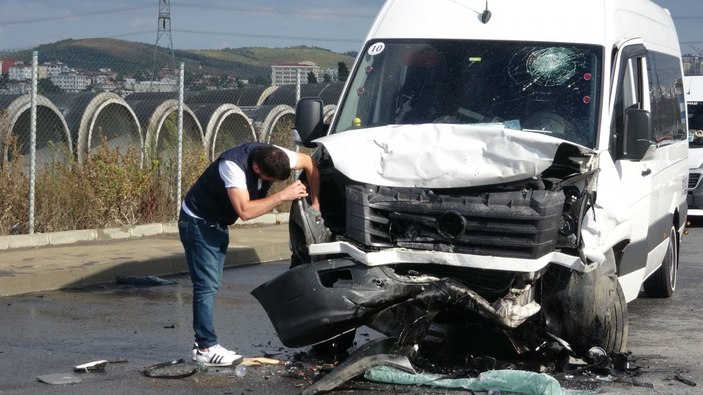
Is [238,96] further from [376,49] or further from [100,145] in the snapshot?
[376,49]

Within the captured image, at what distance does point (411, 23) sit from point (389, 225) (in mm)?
2231

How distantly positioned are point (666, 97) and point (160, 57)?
3610 centimetres

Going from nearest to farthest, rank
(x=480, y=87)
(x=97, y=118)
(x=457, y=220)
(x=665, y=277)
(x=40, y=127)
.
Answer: (x=457, y=220) → (x=480, y=87) → (x=665, y=277) → (x=40, y=127) → (x=97, y=118)

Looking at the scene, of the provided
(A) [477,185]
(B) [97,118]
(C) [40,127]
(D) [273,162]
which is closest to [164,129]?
(B) [97,118]

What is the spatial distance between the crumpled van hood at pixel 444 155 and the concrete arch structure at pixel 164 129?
32.6ft

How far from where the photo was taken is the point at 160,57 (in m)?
45.8

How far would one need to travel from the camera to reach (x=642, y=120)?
27.4ft

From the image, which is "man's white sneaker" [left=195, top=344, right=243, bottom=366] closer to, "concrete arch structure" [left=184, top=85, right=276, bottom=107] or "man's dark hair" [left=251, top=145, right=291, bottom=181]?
"man's dark hair" [left=251, top=145, right=291, bottom=181]

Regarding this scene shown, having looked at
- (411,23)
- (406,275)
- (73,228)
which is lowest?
(73,228)

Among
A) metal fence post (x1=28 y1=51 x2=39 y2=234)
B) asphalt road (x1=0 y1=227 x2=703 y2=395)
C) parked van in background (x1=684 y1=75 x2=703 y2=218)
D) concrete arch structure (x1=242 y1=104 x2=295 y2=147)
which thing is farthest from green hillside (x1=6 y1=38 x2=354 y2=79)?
parked van in background (x1=684 y1=75 x2=703 y2=218)

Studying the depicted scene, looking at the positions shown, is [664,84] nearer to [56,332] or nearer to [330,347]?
[330,347]

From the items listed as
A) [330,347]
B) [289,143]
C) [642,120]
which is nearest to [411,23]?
[642,120]

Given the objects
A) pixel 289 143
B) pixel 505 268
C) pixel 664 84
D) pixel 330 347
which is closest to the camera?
pixel 505 268

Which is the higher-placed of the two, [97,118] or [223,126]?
[97,118]
